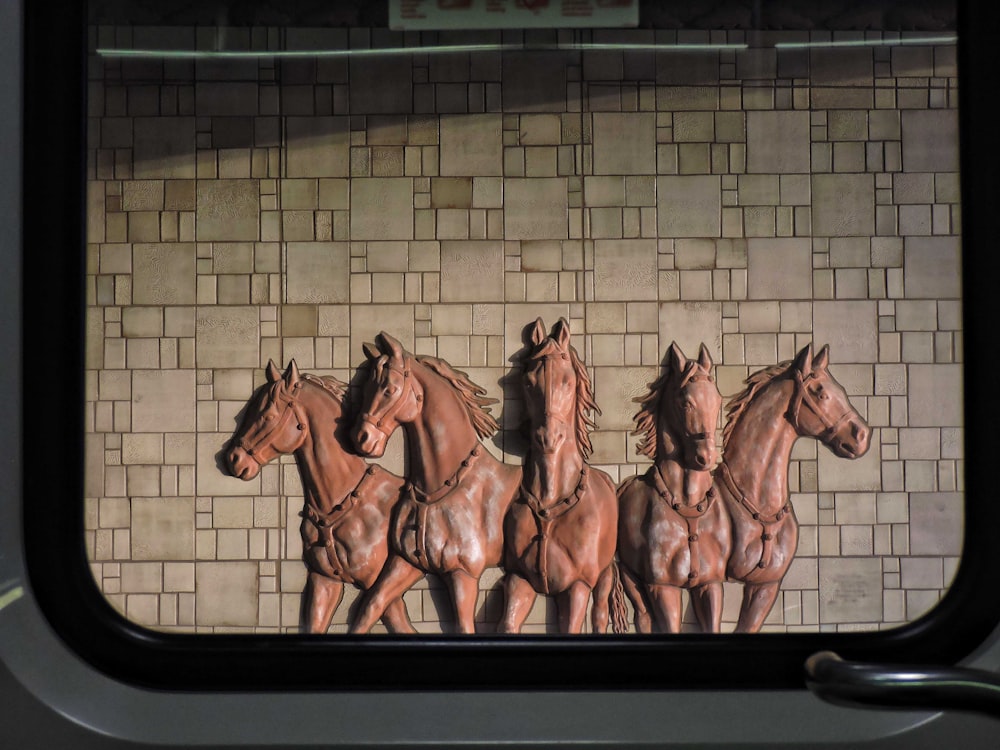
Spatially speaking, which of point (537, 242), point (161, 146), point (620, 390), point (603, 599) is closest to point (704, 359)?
point (620, 390)

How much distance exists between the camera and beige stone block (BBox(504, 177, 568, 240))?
64.7 inches

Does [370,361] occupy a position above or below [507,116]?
below

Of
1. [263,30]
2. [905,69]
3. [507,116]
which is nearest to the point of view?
[263,30]

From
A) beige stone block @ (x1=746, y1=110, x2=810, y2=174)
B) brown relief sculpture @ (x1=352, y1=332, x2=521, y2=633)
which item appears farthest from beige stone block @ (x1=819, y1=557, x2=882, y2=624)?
beige stone block @ (x1=746, y1=110, x2=810, y2=174)

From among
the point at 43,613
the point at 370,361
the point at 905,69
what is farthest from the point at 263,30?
the point at 905,69

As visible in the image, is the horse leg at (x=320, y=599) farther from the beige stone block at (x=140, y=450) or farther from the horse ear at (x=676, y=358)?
the horse ear at (x=676, y=358)

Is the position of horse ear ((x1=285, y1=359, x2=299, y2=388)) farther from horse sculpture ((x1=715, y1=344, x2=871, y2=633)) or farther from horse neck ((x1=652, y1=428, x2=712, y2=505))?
horse sculpture ((x1=715, y1=344, x2=871, y2=633))

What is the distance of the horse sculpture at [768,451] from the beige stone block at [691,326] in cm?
11

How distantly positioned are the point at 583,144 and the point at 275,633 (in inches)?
51.0

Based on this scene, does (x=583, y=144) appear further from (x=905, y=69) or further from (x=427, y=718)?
(x=427, y=718)

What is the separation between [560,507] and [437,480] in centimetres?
24

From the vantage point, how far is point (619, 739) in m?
0.52

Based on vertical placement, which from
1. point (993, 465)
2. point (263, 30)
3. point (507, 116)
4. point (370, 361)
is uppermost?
point (507, 116)

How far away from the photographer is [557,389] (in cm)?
166
